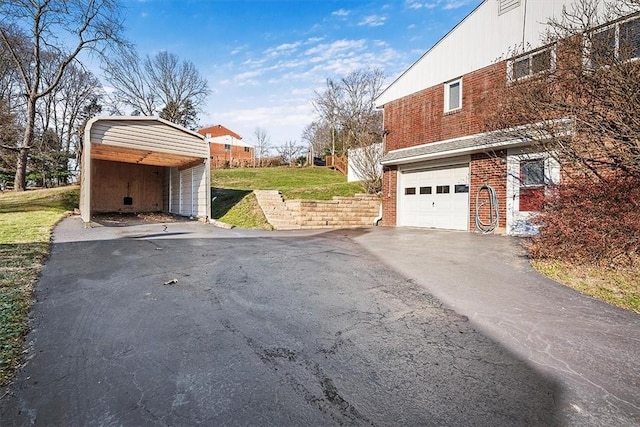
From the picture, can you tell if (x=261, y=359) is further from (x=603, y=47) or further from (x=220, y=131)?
(x=220, y=131)

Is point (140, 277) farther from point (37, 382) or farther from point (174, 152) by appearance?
point (174, 152)

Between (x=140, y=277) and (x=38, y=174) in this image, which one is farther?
(x=38, y=174)

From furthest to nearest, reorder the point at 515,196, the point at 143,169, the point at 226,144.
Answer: the point at 226,144, the point at 143,169, the point at 515,196

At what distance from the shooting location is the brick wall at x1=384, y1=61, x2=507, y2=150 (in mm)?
10398

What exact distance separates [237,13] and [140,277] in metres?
12.1

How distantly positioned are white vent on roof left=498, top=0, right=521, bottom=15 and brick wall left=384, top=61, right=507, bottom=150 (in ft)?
4.98

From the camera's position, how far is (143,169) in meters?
17.9

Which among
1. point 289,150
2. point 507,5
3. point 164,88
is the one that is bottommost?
point 289,150

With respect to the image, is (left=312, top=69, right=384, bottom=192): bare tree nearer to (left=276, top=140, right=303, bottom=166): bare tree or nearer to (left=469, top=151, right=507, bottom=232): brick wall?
(left=276, top=140, right=303, bottom=166): bare tree

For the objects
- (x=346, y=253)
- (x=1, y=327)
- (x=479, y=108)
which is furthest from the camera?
(x=479, y=108)


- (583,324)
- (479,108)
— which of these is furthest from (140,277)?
(479,108)

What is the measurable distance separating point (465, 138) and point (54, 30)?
22.9m

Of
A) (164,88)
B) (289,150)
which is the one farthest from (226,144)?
(289,150)

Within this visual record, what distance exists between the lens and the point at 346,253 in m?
7.23
